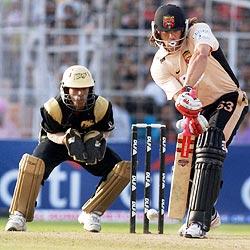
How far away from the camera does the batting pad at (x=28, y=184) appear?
9.62 m

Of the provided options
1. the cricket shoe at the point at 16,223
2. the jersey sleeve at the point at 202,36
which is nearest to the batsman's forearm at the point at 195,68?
the jersey sleeve at the point at 202,36

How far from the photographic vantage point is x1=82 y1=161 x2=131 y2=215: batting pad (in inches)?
390

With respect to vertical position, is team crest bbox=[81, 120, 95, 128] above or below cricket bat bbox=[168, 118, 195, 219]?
above

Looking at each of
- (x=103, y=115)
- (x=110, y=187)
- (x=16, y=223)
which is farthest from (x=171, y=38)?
(x=16, y=223)

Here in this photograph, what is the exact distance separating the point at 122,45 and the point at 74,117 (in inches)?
314

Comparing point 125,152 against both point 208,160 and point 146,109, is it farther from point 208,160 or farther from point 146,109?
point 208,160

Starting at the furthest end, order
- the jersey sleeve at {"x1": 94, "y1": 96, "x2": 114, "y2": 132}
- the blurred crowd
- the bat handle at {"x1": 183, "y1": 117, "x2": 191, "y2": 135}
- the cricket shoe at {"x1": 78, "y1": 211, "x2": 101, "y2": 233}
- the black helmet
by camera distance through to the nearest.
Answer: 1. the blurred crowd
2. the cricket shoe at {"x1": 78, "y1": 211, "x2": 101, "y2": 233}
3. the jersey sleeve at {"x1": 94, "y1": 96, "x2": 114, "y2": 132}
4. the black helmet
5. the bat handle at {"x1": 183, "y1": 117, "x2": 191, "y2": 135}

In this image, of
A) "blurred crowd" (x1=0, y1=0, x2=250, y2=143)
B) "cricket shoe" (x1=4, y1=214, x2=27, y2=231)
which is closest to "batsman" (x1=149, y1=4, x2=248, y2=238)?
"cricket shoe" (x1=4, y1=214, x2=27, y2=231)

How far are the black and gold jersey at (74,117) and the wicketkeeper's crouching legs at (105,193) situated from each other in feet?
1.36

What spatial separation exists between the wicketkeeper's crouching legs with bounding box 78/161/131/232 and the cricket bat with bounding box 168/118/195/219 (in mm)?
682

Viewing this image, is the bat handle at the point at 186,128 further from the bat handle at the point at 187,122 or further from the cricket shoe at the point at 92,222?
the cricket shoe at the point at 92,222

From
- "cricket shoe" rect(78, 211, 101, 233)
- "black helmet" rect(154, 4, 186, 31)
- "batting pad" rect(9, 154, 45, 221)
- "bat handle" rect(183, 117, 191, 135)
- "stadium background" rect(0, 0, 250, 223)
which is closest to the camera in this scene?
"bat handle" rect(183, 117, 191, 135)

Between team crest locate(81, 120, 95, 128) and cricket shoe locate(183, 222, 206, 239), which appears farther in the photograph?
team crest locate(81, 120, 95, 128)

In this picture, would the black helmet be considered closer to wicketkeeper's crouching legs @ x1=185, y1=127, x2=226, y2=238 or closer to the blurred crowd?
wicketkeeper's crouching legs @ x1=185, y1=127, x2=226, y2=238
